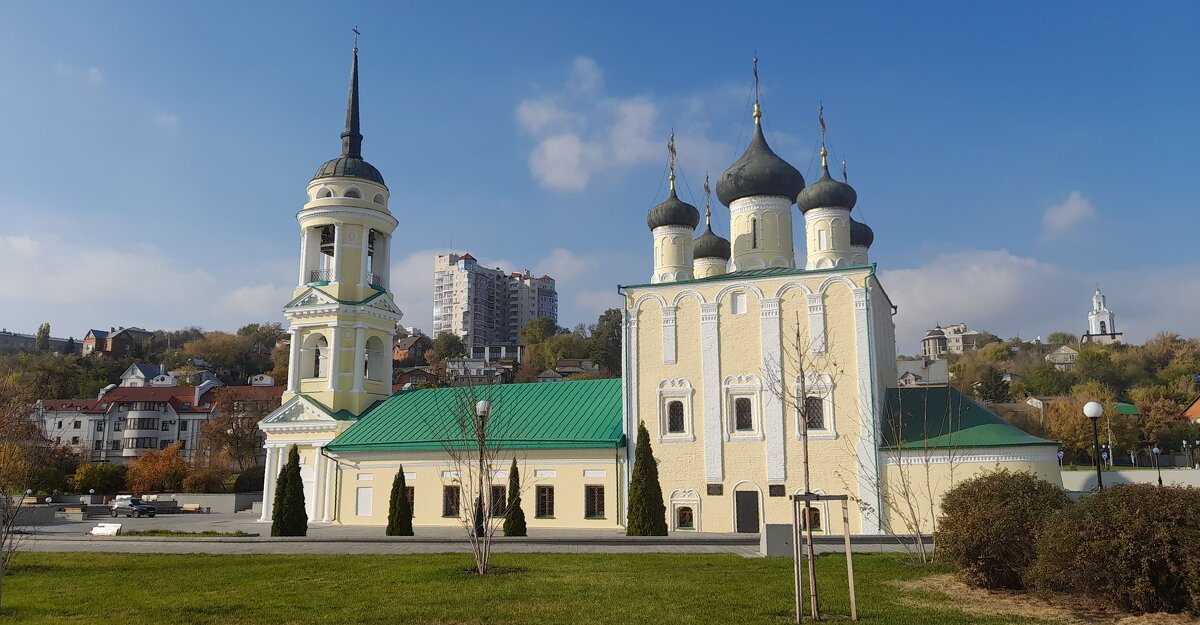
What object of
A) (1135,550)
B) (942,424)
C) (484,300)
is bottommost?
(1135,550)

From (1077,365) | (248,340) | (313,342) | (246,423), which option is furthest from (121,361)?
(1077,365)

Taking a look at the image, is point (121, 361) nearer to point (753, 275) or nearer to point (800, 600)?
point (753, 275)

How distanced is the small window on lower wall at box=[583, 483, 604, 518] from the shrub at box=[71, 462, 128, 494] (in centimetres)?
3673

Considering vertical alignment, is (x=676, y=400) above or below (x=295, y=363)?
below

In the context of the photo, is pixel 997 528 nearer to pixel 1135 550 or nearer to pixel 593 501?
pixel 1135 550

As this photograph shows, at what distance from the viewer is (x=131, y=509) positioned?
39688 millimetres

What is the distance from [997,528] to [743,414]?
14.0 meters

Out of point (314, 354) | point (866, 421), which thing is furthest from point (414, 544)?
point (314, 354)

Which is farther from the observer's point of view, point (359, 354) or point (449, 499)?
point (359, 354)

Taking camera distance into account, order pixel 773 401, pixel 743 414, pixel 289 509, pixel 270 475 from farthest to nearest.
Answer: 1. pixel 270 475
2. pixel 743 414
3. pixel 773 401
4. pixel 289 509

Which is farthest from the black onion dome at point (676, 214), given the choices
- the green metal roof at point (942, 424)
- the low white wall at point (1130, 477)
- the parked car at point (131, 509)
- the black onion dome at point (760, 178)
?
the parked car at point (131, 509)

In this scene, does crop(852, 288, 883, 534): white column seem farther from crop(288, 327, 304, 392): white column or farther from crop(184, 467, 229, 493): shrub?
crop(184, 467, 229, 493): shrub

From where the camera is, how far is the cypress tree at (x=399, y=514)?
2417 centimetres

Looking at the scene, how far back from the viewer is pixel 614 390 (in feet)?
102
